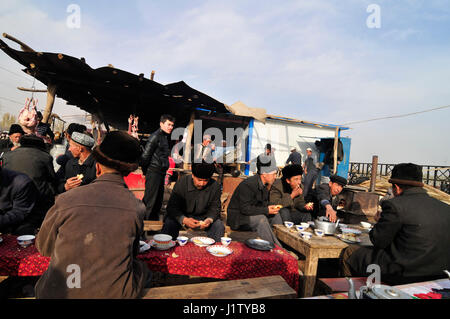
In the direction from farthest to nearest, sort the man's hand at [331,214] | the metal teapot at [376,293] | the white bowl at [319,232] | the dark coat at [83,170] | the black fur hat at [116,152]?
the man's hand at [331,214] → the dark coat at [83,170] → the white bowl at [319,232] → the black fur hat at [116,152] → the metal teapot at [376,293]

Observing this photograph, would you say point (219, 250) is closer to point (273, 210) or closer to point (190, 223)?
point (190, 223)

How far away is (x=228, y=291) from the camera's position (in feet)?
6.01

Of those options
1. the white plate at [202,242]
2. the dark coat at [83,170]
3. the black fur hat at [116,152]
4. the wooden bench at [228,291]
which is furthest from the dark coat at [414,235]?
the dark coat at [83,170]

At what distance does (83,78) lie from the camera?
7.05 meters

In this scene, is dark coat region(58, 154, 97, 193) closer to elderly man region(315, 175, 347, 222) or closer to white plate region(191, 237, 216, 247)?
white plate region(191, 237, 216, 247)

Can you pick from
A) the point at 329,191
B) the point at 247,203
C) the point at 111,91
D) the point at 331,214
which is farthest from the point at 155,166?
the point at 111,91

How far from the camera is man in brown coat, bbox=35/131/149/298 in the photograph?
1.39m

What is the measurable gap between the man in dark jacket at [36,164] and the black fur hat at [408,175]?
4.58 meters

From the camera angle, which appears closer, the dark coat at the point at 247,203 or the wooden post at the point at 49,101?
the dark coat at the point at 247,203

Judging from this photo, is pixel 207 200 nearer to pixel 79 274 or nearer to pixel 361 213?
pixel 79 274

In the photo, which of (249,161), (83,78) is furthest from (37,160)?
(249,161)

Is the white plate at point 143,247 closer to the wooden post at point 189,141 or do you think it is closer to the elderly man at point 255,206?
the elderly man at point 255,206

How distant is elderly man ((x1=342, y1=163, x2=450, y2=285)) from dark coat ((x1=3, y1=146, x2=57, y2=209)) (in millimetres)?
4406

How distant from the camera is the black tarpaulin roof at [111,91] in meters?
5.99
